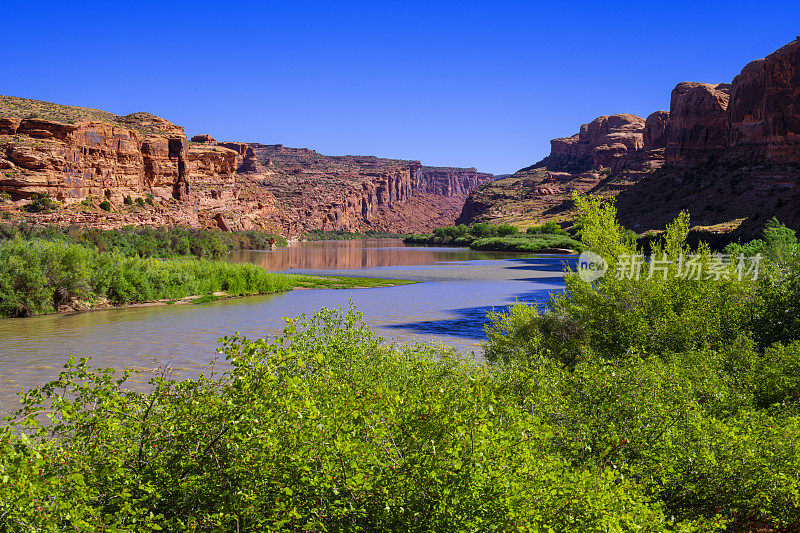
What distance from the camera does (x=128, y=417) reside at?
477cm

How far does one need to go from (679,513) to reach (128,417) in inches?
209

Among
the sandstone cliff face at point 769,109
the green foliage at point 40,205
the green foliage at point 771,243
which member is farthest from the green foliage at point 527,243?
the green foliage at point 40,205

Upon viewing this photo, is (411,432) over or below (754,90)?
below

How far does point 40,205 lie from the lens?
7894cm

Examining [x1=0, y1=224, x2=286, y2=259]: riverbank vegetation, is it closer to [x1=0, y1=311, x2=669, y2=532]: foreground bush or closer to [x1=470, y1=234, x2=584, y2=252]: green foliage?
[x1=0, y1=311, x2=669, y2=532]: foreground bush

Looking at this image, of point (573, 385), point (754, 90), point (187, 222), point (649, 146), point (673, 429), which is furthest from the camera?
point (649, 146)

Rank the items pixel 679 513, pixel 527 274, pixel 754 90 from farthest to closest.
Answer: pixel 754 90, pixel 527 274, pixel 679 513

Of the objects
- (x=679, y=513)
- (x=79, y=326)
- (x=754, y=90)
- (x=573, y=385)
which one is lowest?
(x=79, y=326)

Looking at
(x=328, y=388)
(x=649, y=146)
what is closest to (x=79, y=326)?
(x=328, y=388)

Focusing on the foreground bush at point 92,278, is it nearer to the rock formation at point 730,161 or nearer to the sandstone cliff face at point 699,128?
the rock formation at point 730,161

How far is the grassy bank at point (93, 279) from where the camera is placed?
26.8m

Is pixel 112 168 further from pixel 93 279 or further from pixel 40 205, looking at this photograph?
pixel 93 279

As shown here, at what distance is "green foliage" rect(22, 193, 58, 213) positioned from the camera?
7825 centimetres

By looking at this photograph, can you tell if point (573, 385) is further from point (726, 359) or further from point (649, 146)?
point (649, 146)
